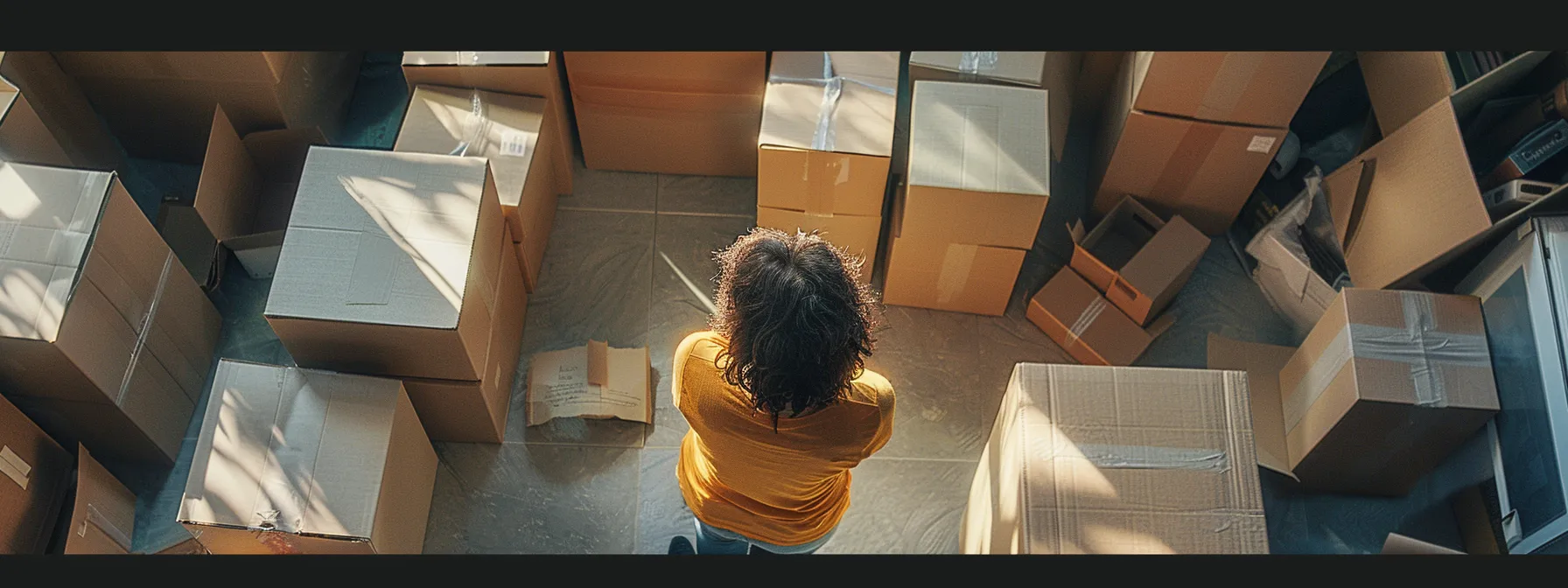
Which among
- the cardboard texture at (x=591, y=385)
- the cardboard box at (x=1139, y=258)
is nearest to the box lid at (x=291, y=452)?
the cardboard texture at (x=591, y=385)

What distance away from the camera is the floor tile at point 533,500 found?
2.55 meters

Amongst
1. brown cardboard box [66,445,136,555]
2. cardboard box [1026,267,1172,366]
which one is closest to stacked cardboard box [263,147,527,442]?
brown cardboard box [66,445,136,555]

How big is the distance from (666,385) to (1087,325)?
1050 millimetres

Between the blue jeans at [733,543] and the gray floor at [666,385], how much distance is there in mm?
393

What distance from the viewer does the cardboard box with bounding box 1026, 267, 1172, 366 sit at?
9.08 feet

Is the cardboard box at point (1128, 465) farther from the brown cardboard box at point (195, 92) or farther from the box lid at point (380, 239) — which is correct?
the brown cardboard box at point (195, 92)

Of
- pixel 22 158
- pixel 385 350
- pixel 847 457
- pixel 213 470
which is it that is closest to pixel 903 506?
pixel 847 457

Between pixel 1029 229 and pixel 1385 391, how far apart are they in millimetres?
794

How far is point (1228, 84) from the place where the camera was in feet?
8.44

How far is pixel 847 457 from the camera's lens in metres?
1.71

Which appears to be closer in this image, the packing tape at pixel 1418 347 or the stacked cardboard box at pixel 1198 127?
the packing tape at pixel 1418 347

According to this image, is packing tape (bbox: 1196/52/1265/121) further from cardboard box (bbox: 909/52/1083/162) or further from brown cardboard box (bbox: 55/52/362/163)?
brown cardboard box (bbox: 55/52/362/163)

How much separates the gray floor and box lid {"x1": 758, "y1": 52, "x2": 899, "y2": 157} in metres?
0.47

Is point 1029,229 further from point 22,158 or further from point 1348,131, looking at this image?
point 22,158
